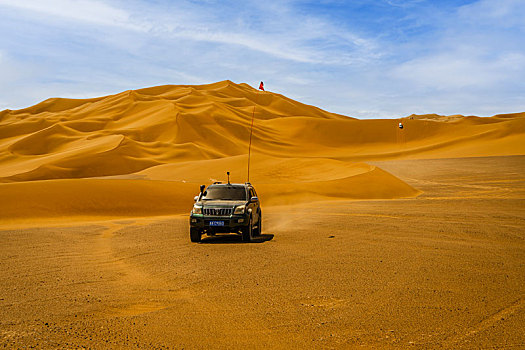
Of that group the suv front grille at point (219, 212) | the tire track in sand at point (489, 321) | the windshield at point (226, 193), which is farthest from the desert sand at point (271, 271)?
the windshield at point (226, 193)

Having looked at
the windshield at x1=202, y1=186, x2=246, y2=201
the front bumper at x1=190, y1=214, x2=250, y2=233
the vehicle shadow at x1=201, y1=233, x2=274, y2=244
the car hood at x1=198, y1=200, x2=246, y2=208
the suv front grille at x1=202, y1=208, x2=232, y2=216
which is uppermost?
the windshield at x1=202, y1=186, x2=246, y2=201

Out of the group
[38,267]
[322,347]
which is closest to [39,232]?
[38,267]

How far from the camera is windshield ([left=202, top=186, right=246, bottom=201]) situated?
14070mm

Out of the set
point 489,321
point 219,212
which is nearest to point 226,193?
point 219,212

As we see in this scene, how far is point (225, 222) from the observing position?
1295cm

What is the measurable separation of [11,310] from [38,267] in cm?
325

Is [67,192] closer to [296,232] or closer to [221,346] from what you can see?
[296,232]

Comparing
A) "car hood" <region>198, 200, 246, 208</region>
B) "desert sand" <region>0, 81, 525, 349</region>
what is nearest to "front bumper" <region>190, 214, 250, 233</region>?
"car hood" <region>198, 200, 246, 208</region>

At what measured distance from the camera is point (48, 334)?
5.46m

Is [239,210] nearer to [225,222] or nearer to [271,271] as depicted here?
[225,222]

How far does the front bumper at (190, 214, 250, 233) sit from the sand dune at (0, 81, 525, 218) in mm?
13467

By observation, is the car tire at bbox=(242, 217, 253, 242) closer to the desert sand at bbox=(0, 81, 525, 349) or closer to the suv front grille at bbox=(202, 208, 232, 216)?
the desert sand at bbox=(0, 81, 525, 349)

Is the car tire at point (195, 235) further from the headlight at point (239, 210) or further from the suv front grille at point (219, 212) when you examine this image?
the headlight at point (239, 210)

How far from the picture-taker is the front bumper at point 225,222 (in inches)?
510
